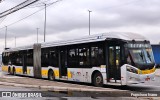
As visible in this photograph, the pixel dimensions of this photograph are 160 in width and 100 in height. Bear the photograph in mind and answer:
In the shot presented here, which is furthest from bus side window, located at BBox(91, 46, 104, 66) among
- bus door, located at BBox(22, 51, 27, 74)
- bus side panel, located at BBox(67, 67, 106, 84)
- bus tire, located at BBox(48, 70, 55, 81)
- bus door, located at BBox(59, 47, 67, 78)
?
bus door, located at BBox(22, 51, 27, 74)

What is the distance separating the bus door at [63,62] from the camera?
24.2m

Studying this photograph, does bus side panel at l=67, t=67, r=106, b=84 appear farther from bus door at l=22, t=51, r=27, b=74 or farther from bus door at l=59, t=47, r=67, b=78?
bus door at l=22, t=51, r=27, b=74

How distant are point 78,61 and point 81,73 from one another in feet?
2.71

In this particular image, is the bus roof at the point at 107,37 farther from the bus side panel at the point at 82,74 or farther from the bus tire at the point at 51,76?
the bus tire at the point at 51,76

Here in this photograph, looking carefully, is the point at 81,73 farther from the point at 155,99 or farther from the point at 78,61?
the point at 155,99

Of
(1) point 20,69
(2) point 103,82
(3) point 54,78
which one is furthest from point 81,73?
(1) point 20,69

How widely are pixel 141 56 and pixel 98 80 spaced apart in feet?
10.1

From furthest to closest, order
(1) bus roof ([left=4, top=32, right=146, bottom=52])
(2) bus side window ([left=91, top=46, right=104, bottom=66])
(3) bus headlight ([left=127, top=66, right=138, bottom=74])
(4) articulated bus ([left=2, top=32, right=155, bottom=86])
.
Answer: (2) bus side window ([left=91, top=46, right=104, bottom=66]) < (1) bus roof ([left=4, top=32, right=146, bottom=52]) < (4) articulated bus ([left=2, top=32, right=155, bottom=86]) < (3) bus headlight ([left=127, top=66, right=138, bottom=74])

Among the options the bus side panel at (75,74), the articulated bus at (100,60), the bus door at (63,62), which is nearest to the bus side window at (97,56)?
the articulated bus at (100,60)

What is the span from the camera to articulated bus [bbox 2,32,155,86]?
18266 mm

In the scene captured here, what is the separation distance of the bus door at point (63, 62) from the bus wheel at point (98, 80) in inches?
158

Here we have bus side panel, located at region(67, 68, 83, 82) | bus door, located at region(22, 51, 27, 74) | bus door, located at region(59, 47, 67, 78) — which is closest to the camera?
bus side panel, located at region(67, 68, 83, 82)

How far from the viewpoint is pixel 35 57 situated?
29422 mm

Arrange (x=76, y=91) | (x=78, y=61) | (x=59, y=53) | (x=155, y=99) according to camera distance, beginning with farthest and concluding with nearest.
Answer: (x=59, y=53) < (x=78, y=61) < (x=76, y=91) < (x=155, y=99)
